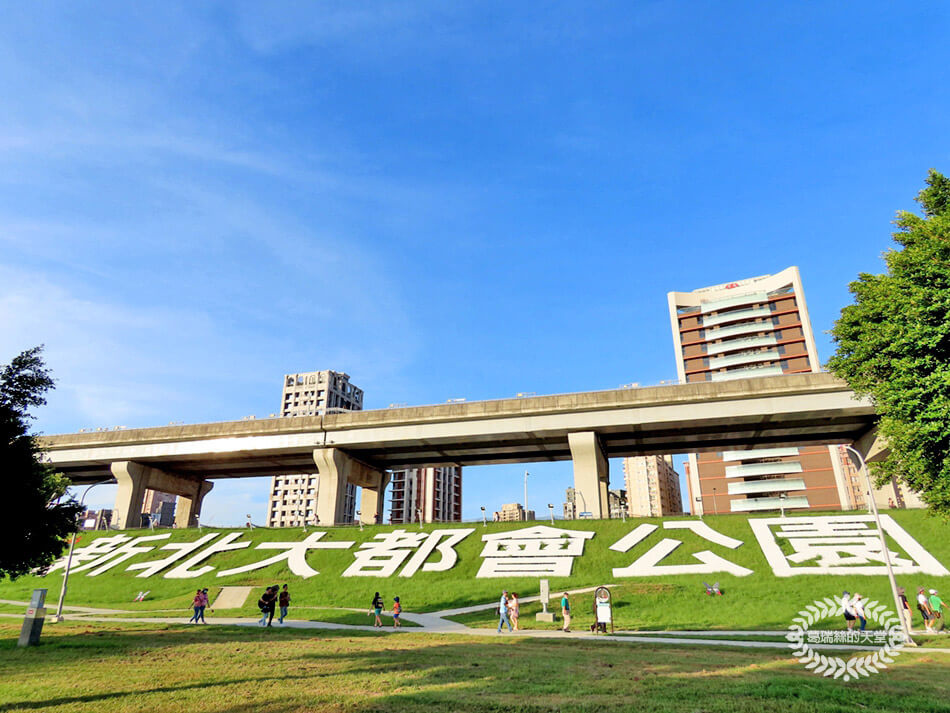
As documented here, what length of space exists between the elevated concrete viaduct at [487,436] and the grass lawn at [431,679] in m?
36.0

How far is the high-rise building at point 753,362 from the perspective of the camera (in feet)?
345

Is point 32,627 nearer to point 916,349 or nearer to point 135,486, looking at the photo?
point 916,349

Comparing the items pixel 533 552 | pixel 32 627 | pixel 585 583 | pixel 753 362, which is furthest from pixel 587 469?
pixel 753 362

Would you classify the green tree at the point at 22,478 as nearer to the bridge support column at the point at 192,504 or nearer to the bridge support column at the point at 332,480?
the bridge support column at the point at 332,480

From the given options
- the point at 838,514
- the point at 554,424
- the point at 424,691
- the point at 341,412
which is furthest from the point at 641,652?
the point at 341,412

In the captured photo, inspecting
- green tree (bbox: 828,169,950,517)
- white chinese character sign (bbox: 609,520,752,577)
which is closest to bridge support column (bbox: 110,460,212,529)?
white chinese character sign (bbox: 609,520,752,577)

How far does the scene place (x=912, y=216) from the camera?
25516 millimetres

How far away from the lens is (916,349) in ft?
72.5

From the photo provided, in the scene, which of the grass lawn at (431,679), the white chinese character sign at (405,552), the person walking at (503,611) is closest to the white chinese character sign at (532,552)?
the white chinese character sign at (405,552)

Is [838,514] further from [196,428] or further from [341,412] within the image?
[196,428]

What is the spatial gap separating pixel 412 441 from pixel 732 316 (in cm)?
9176

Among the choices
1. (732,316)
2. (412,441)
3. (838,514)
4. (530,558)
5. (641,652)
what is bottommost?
(641,652)

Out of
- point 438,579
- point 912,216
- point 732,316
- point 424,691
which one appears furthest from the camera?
point 732,316

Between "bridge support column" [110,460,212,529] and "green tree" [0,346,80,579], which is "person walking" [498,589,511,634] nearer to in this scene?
"green tree" [0,346,80,579]
